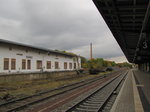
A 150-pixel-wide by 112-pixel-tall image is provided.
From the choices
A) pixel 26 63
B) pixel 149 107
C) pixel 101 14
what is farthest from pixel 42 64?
pixel 149 107

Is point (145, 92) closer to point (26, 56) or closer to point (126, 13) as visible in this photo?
point (126, 13)

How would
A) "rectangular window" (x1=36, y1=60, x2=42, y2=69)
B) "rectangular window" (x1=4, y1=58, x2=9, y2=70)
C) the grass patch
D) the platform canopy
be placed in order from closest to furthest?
the platform canopy → the grass patch → "rectangular window" (x1=4, y1=58, x2=9, y2=70) → "rectangular window" (x1=36, y1=60, x2=42, y2=69)

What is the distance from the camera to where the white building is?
25516 mm

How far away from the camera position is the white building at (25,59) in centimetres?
2552

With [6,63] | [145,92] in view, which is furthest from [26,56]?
[145,92]

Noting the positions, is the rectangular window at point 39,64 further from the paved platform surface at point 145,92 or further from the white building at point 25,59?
the paved platform surface at point 145,92

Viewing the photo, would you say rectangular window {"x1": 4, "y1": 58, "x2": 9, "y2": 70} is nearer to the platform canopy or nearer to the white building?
the white building

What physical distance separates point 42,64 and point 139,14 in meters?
26.3

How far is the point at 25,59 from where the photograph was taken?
30047 mm

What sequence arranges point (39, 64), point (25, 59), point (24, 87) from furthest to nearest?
1. point (39, 64)
2. point (25, 59)
3. point (24, 87)

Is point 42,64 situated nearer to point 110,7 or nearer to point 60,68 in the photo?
point 60,68

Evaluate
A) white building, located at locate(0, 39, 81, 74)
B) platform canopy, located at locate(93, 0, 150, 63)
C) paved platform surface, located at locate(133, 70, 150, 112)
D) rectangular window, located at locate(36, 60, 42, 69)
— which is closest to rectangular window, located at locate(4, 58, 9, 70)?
white building, located at locate(0, 39, 81, 74)

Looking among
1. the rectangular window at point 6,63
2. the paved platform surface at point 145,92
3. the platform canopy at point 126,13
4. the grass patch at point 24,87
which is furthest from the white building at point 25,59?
the paved platform surface at point 145,92

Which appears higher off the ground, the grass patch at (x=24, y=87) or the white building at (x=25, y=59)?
the white building at (x=25, y=59)
